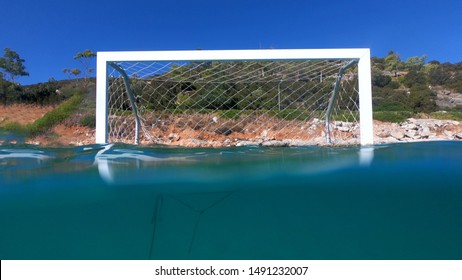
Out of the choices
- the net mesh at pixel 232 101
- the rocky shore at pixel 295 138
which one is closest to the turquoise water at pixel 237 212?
the rocky shore at pixel 295 138

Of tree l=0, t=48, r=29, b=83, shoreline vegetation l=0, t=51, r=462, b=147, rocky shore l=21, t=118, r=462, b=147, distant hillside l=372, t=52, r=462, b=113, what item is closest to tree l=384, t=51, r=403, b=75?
distant hillside l=372, t=52, r=462, b=113

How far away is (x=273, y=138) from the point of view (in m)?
11.6

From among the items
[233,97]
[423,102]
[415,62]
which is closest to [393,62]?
[415,62]

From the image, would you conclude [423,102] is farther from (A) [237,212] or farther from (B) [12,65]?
(B) [12,65]

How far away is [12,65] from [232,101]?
29.7 m

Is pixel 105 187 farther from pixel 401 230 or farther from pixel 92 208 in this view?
pixel 401 230

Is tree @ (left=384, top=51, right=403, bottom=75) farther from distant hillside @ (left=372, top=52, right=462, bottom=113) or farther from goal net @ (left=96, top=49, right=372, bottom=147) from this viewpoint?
goal net @ (left=96, top=49, right=372, bottom=147)

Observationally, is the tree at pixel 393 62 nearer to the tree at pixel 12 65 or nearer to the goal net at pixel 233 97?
Answer: the goal net at pixel 233 97

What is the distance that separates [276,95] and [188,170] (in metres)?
7.24

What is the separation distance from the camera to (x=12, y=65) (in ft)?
94.2

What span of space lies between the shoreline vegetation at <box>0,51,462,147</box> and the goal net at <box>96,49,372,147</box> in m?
0.13

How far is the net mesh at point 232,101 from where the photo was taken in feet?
20.4

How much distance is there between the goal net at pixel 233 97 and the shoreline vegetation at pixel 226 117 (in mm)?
131

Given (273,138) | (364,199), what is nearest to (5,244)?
(364,199)
